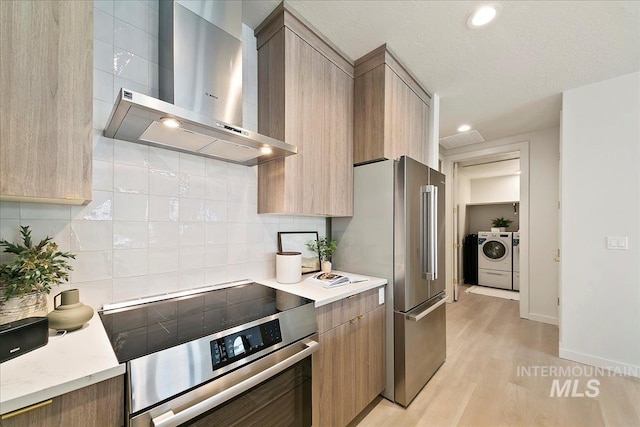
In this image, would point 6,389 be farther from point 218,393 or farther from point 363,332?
point 363,332

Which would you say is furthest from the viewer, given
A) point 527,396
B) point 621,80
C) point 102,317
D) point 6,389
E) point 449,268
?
point 449,268

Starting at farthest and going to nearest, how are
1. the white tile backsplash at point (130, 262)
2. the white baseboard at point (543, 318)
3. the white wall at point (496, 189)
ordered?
1. the white wall at point (496, 189)
2. the white baseboard at point (543, 318)
3. the white tile backsplash at point (130, 262)

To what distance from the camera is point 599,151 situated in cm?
243

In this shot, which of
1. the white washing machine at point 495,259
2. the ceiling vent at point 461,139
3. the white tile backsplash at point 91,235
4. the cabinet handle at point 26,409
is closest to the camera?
the cabinet handle at point 26,409

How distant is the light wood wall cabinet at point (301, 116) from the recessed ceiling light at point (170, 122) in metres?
0.65

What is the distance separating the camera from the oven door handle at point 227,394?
31.7 inches

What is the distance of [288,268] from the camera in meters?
1.78

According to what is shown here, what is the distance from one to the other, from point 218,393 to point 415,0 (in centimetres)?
219

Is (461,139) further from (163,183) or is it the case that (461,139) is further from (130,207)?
(130,207)

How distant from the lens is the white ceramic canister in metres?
1.78

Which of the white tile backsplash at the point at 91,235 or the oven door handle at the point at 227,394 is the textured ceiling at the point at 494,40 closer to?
the white tile backsplash at the point at 91,235

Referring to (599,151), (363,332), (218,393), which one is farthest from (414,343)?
(599,151)

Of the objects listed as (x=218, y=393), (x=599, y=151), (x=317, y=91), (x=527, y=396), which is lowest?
(x=527, y=396)

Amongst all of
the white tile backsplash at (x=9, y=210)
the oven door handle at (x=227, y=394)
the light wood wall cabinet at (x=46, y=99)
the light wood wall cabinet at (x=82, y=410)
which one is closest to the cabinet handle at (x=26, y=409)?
the light wood wall cabinet at (x=82, y=410)
